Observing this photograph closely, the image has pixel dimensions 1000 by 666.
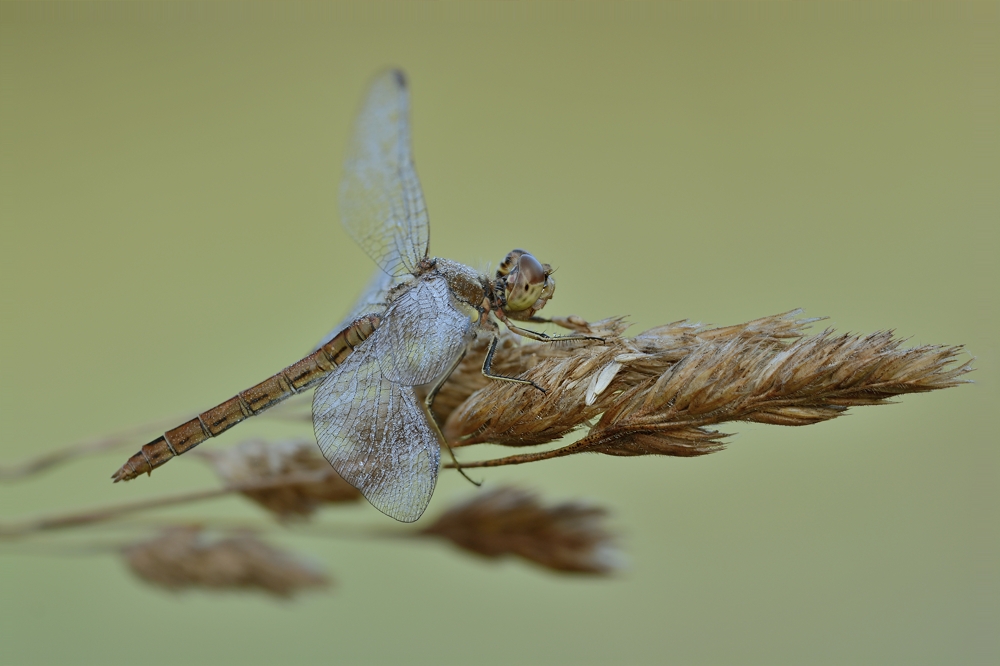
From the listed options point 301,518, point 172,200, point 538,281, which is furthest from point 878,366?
point 172,200

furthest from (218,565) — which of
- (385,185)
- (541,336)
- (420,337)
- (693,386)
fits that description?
(693,386)

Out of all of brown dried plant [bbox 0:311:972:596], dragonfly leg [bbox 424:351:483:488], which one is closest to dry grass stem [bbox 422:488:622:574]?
brown dried plant [bbox 0:311:972:596]

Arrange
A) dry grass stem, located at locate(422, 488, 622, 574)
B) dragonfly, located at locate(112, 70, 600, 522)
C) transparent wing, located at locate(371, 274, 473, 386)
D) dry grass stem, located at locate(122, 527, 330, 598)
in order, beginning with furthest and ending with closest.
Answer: dry grass stem, located at locate(422, 488, 622, 574) < dry grass stem, located at locate(122, 527, 330, 598) < transparent wing, located at locate(371, 274, 473, 386) < dragonfly, located at locate(112, 70, 600, 522)

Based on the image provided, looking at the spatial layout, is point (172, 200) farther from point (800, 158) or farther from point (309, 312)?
point (800, 158)

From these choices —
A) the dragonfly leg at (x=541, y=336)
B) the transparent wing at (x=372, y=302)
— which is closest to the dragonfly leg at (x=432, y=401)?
the dragonfly leg at (x=541, y=336)

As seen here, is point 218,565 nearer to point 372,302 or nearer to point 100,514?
point 100,514

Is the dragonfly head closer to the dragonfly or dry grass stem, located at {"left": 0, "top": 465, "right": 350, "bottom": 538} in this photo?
the dragonfly

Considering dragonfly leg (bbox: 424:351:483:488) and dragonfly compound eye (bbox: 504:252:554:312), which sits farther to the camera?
dragonfly compound eye (bbox: 504:252:554:312)
